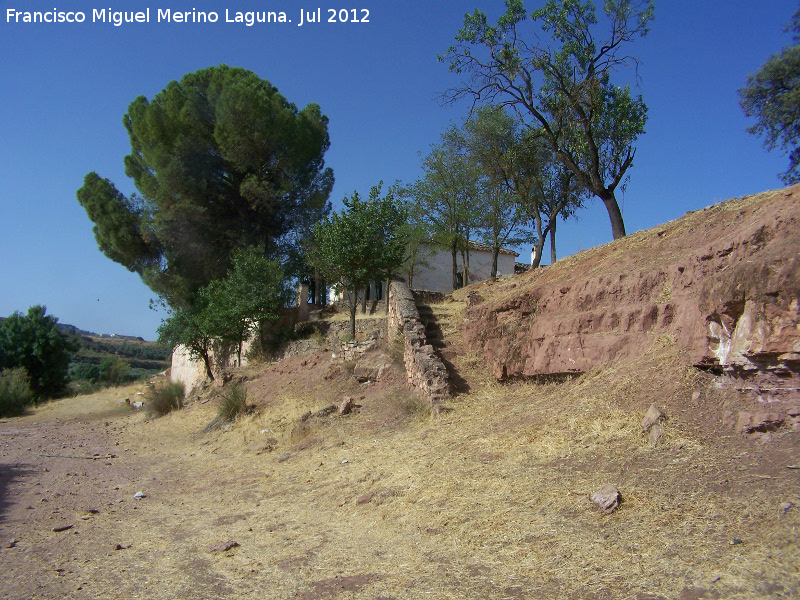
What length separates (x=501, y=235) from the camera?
95.6 ft

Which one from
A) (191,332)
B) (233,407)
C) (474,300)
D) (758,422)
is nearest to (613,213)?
(474,300)

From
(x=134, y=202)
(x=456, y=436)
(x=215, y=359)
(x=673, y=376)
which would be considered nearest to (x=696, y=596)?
(x=673, y=376)

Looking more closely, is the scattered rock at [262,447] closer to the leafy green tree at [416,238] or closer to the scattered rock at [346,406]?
the scattered rock at [346,406]

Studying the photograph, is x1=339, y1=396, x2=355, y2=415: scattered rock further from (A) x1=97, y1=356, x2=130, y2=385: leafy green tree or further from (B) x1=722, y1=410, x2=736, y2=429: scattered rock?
(A) x1=97, y1=356, x2=130, y2=385: leafy green tree

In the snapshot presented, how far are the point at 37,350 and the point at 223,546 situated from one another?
33214 mm

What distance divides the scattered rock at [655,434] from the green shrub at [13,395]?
28.4 metres

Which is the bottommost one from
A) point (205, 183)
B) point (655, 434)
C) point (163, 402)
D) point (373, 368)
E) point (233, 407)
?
point (163, 402)

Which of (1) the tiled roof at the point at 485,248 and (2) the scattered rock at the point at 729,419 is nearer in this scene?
(2) the scattered rock at the point at 729,419

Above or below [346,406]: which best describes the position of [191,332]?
above

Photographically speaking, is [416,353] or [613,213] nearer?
[416,353]

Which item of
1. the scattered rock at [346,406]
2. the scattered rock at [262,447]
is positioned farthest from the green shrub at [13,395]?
the scattered rock at [346,406]

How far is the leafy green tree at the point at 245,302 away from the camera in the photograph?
21766 millimetres

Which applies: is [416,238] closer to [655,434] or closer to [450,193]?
[450,193]

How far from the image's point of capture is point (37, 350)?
1323 inches
